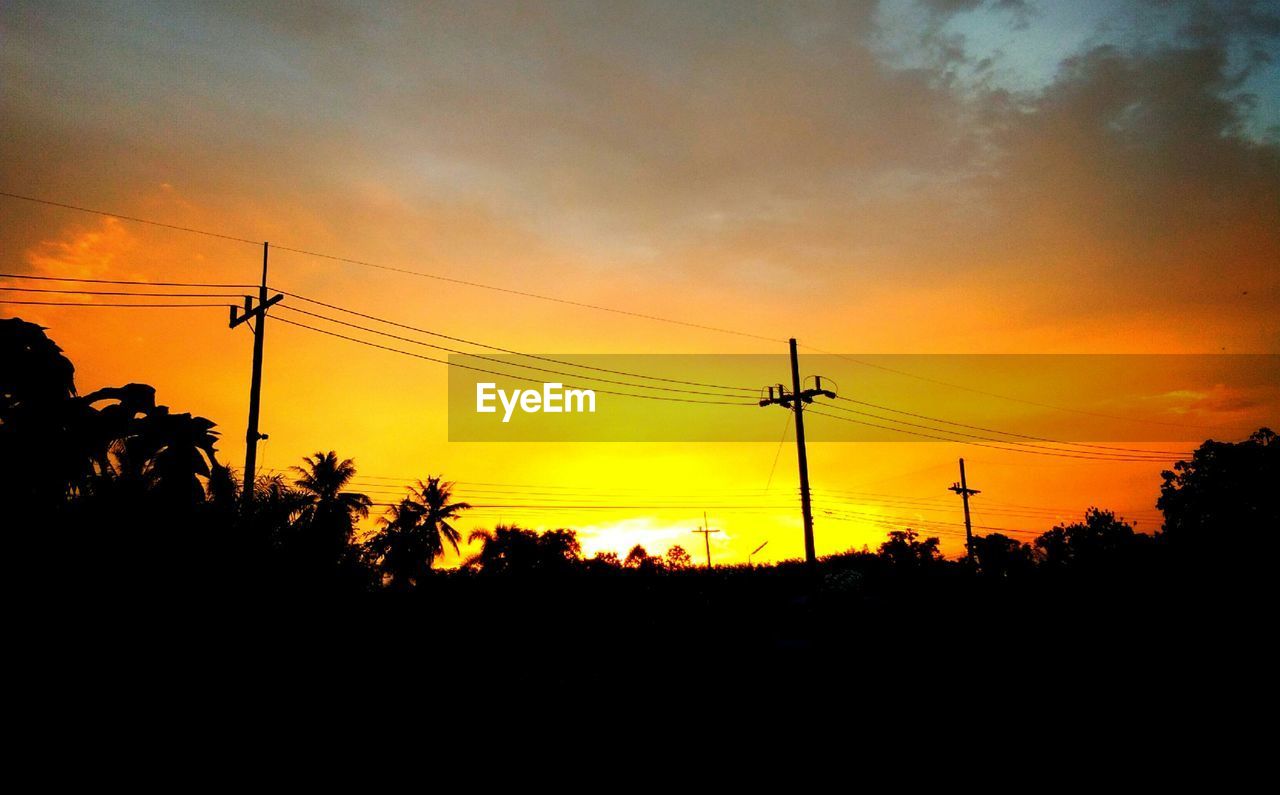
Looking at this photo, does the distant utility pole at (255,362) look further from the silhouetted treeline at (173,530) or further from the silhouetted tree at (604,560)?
the silhouetted tree at (604,560)

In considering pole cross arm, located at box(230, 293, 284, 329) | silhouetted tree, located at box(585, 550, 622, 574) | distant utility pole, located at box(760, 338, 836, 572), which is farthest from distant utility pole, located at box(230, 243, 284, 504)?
silhouetted tree, located at box(585, 550, 622, 574)

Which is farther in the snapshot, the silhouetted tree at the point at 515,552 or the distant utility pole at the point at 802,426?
the silhouetted tree at the point at 515,552

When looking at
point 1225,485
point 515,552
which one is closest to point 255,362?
point 515,552

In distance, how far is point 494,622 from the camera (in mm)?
30922

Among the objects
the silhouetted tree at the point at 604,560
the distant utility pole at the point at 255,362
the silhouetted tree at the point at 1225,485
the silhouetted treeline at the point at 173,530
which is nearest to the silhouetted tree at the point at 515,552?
the silhouetted tree at the point at 604,560

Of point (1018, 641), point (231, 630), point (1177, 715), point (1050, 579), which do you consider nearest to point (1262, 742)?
point (1177, 715)

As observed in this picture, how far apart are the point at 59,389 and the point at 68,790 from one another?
171 inches

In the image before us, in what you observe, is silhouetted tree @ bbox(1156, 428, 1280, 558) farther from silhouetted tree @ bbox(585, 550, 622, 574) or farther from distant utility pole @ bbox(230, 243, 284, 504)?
distant utility pole @ bbox(230, 243, 284, 504)

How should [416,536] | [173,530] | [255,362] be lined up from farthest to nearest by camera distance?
[416,536] → [255,362] → [173,530]

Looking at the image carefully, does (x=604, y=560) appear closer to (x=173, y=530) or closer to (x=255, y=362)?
(x=255, y=362)

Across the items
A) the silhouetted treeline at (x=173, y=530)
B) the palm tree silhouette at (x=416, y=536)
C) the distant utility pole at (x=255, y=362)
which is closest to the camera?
the silhouetted treeline at (x=173, y=530)

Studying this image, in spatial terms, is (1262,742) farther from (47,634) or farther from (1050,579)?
(47,634)

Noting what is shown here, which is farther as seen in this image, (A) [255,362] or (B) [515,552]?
(B) [515,552]

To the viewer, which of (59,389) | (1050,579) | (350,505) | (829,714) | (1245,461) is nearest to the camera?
(59,389)
